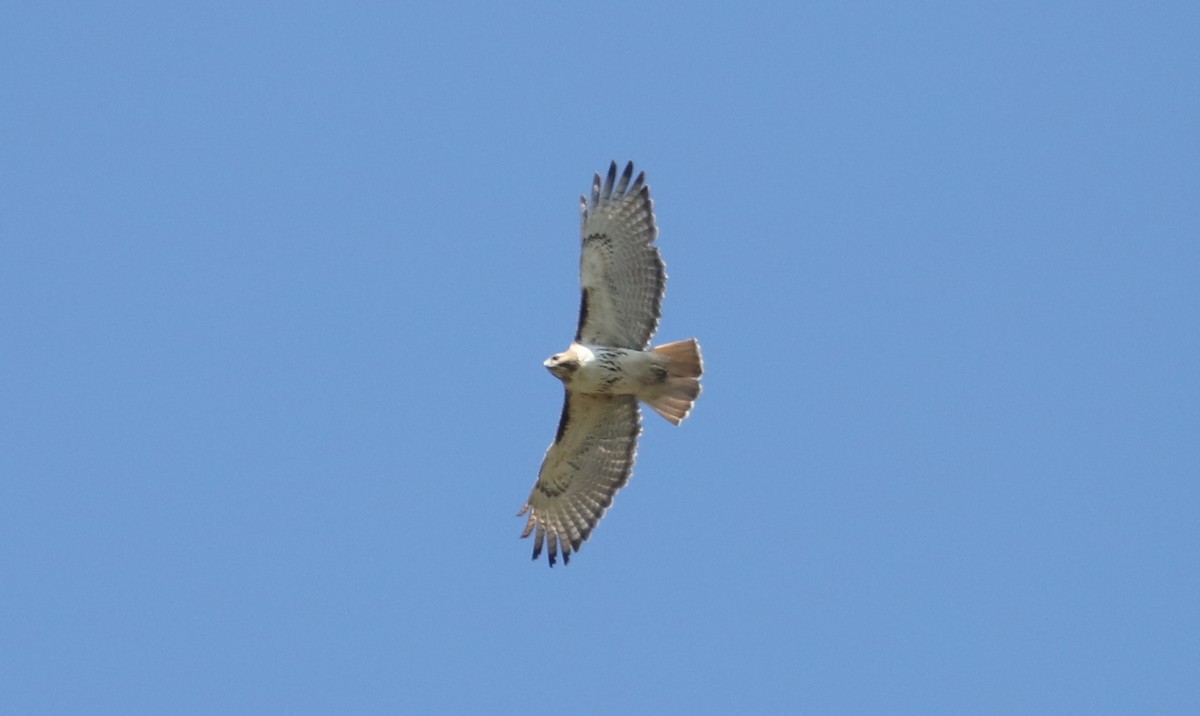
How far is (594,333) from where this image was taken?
17203mm

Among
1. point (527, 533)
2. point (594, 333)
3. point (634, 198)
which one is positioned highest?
point (634, 198)

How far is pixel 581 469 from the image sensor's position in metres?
18.1

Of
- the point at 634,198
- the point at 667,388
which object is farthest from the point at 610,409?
the point at 634,198

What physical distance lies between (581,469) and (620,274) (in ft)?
6.61

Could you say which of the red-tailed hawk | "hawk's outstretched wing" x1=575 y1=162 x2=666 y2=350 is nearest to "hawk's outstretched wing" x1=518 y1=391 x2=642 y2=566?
the red-tailed hawk

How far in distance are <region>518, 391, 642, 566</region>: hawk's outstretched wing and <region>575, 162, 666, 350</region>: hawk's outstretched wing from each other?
0.68 m

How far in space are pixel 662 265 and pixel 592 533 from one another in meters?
2.67

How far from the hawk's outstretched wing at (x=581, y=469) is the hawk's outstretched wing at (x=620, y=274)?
0.68 meters

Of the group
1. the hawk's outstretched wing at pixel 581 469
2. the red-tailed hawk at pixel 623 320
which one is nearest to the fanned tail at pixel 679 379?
the red-tailed hawk at pixel 623 320

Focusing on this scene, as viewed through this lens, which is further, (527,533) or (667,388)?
(527,533)

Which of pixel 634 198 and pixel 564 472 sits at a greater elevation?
pixel 634 198

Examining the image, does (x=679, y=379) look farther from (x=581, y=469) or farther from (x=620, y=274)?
(x=581, y=469)

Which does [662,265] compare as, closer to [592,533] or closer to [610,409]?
[610,409]

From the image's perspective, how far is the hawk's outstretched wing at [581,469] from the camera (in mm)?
17672
